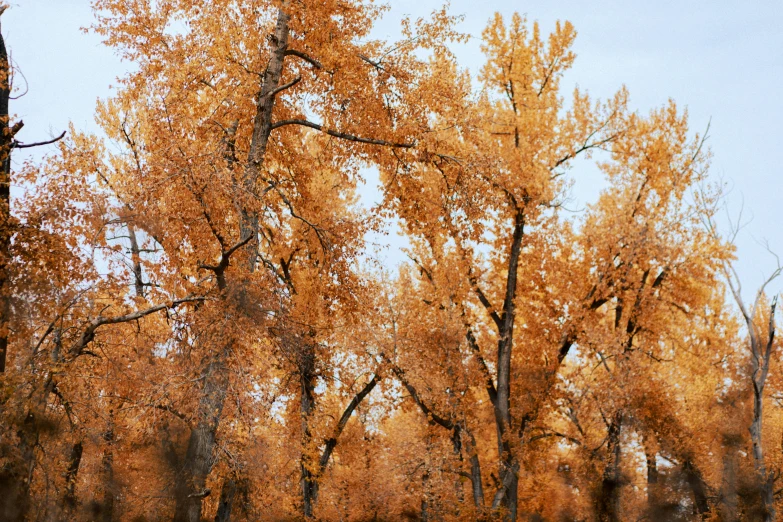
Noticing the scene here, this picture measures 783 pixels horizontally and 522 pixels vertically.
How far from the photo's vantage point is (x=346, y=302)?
12.2 metres

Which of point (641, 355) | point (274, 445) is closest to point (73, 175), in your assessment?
point (274, 445)

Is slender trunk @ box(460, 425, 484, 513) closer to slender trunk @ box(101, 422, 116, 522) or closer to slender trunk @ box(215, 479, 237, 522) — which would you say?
slender trunk @ box(215, 479, 237, 522)

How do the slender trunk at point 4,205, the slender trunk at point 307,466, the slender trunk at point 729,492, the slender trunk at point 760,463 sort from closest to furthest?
the slender trunk at point 4,205
the slender trunk at point 307,466
the slender trunk at point 760,463
the slender trunk at point 729,492

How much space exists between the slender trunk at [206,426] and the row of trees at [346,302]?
0.04 metres

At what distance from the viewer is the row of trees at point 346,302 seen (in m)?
9.89

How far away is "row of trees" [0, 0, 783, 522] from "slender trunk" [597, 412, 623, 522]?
6 centimetres

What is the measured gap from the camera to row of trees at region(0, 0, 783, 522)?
32.4ft

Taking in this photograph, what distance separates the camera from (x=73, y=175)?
11.6m

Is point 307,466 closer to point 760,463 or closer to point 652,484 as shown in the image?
point 652,484

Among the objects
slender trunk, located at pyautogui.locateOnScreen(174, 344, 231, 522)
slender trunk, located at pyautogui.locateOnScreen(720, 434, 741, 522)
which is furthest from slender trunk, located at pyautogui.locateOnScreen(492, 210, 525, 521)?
slender trunk, located at pyautogui.locateOnScreen(174, 344, 231, 522)

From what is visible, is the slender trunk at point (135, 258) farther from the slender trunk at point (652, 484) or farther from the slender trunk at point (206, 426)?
the slender trunk at point (652, 484)

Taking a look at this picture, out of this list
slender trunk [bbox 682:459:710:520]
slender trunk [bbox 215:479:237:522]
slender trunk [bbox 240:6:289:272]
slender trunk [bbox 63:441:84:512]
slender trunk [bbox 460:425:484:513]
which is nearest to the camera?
slender trunk [bbox 240:6:289:272]

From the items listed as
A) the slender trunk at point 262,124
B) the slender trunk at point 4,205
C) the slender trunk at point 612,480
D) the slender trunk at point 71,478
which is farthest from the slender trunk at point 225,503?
the slender trunk at point 612,480

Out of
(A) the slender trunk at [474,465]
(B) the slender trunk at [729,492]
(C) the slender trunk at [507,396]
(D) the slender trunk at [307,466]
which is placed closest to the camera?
(C) the slender trunk at [507,396]
